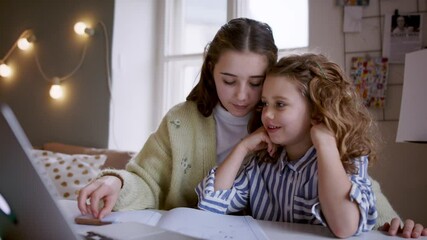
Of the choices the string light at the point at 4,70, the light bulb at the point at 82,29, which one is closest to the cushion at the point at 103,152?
the string light at the point at 4,70

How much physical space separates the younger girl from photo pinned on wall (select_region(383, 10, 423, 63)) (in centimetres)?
109

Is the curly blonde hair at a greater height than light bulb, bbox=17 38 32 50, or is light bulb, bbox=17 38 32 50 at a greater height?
light bulb, bbox=17 38 32 50

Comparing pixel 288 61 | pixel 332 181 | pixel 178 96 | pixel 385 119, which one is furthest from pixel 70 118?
pixel 332 181

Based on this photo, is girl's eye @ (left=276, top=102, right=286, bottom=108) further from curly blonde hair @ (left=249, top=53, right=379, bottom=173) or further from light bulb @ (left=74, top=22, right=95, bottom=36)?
light bulb @ (left=74, top=22, right=95, bottom=36)

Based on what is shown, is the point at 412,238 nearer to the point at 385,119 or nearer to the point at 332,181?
the point at 332,181

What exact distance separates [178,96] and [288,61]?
6.45 ft

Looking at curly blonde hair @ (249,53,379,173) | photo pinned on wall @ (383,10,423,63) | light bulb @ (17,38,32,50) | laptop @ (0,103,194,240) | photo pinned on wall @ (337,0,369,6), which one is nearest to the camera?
laptop @ (0,103,194,240)

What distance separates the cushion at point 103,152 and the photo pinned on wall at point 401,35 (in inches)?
56.2

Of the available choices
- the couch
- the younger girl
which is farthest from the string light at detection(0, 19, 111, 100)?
the younger girl

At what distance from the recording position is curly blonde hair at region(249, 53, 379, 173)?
98 centimetres

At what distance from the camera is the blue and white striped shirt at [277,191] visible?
1.01m

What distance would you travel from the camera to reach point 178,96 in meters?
3.00

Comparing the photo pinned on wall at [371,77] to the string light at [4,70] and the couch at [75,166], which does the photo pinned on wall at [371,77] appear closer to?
the couch at [75,166]

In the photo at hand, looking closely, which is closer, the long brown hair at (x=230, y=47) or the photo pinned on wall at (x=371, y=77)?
the long brown hair at (x=230, y=47)
